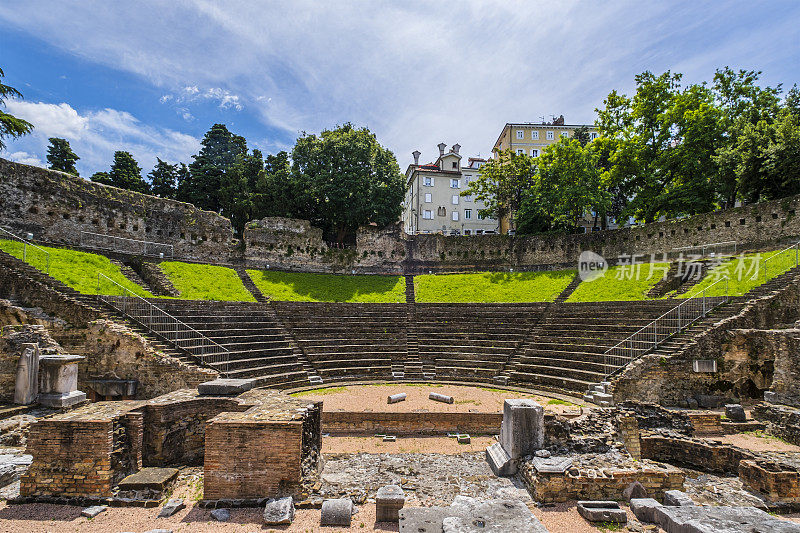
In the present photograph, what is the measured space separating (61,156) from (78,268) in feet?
92.5

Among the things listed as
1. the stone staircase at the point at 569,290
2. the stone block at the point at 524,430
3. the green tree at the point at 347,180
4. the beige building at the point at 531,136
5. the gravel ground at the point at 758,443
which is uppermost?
the beige building at the point at 531,136

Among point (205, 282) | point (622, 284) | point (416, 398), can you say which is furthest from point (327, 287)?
point (622, 284)

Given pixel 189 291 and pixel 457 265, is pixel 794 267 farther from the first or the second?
pixel 189 291

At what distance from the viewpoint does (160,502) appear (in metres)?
6.98

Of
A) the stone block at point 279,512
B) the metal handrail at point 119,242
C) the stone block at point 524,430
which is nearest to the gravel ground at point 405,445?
the stone block at point 524,430

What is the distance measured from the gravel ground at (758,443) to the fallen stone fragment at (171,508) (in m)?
12.8

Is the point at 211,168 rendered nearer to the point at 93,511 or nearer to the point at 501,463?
the point at 93,511

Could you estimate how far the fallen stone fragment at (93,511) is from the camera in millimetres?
6461

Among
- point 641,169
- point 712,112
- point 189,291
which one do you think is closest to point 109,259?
point 189,291

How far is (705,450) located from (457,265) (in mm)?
24512

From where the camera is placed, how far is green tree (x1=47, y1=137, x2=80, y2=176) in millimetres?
36534

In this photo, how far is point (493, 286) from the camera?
1109 inches

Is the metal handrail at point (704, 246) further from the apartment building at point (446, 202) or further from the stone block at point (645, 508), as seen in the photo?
the apartment building at point (446, 202)

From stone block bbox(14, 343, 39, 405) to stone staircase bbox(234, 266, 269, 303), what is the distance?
12.2m
